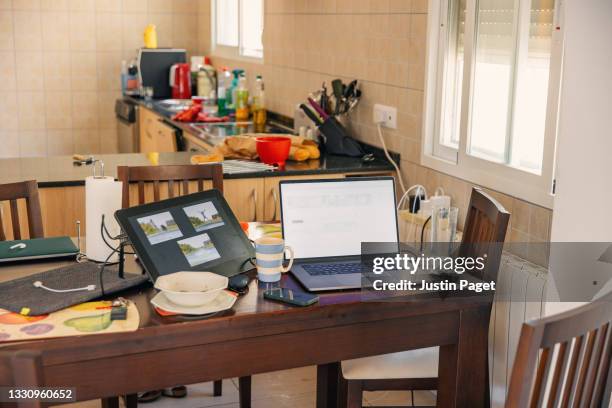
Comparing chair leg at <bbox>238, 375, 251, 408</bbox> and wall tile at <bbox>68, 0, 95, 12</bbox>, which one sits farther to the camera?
wall tile at <bbox>68, 0, 95, 12</bbox>

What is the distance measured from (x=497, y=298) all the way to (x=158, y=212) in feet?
4.13

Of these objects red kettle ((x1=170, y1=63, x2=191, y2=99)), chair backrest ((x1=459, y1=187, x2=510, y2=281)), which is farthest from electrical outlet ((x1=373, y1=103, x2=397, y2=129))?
red kettle ((x1=170, y1=63, x2=191, y2=99))

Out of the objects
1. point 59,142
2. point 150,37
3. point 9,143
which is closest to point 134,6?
point 150,37

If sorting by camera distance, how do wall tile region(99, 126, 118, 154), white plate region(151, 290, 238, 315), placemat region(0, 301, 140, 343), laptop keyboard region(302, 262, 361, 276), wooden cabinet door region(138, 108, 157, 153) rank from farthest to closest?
wall tile region(99, 126, 118, 154) < wooden cabinet door region(138, 108, 157, 153) < laptop keyboard region(302, 262, 361, 276) < white plate region(151, 290, 238, 315) < placemat region(0, 301, 140, 343)

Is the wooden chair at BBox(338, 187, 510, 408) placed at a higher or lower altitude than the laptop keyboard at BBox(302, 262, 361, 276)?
lower

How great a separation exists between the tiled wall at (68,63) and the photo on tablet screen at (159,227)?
15.8 feet

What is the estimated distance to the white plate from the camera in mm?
1784

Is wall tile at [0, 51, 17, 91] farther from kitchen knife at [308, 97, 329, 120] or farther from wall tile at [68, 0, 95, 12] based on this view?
kitchen knife at [308, 97, 329, 120]

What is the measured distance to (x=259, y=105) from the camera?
5074 mm

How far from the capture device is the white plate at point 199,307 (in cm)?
178

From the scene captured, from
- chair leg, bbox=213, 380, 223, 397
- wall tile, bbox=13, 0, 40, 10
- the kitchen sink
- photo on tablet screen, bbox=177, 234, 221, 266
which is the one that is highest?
wall tile, bbox=13, 0, 40, 10

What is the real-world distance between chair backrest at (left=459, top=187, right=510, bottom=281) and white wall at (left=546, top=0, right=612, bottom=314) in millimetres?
173

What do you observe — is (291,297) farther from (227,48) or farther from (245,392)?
(227,48)

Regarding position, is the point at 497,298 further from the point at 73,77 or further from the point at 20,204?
the point at 73,77
